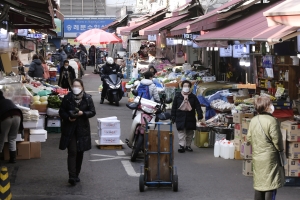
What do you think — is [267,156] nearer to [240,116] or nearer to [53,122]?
[240,116]

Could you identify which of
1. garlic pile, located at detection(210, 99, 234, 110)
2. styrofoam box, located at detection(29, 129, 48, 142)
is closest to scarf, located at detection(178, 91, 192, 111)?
garlic pile, located at detection(210, 99, 234, 110)

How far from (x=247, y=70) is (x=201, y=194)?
356 inches

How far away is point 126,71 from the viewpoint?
1420 inches

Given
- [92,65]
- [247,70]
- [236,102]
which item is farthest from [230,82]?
[92,65]

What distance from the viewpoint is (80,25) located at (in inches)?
2115

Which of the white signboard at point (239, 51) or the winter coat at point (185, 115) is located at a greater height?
the white signboard at point (239, 51)

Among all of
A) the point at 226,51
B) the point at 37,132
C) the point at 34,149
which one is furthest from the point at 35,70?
the point at 34,149

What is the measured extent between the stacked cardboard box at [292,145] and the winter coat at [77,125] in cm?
327

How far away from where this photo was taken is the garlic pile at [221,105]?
15.9 meters

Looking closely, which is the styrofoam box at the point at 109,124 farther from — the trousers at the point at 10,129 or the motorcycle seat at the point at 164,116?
the trousers at the point at 10,129

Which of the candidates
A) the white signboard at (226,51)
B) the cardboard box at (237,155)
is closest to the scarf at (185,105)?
the cardboard box at (237,155)

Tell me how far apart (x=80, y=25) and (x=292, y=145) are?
4450cm

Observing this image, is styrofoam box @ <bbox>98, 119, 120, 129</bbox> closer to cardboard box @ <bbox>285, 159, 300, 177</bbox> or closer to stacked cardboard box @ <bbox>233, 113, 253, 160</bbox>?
stacked cardboard box @ <bbox>233, 113, 253, 160</bbox>

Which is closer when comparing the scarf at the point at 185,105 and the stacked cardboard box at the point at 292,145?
the stacked cardboard box at the point at 292,145
